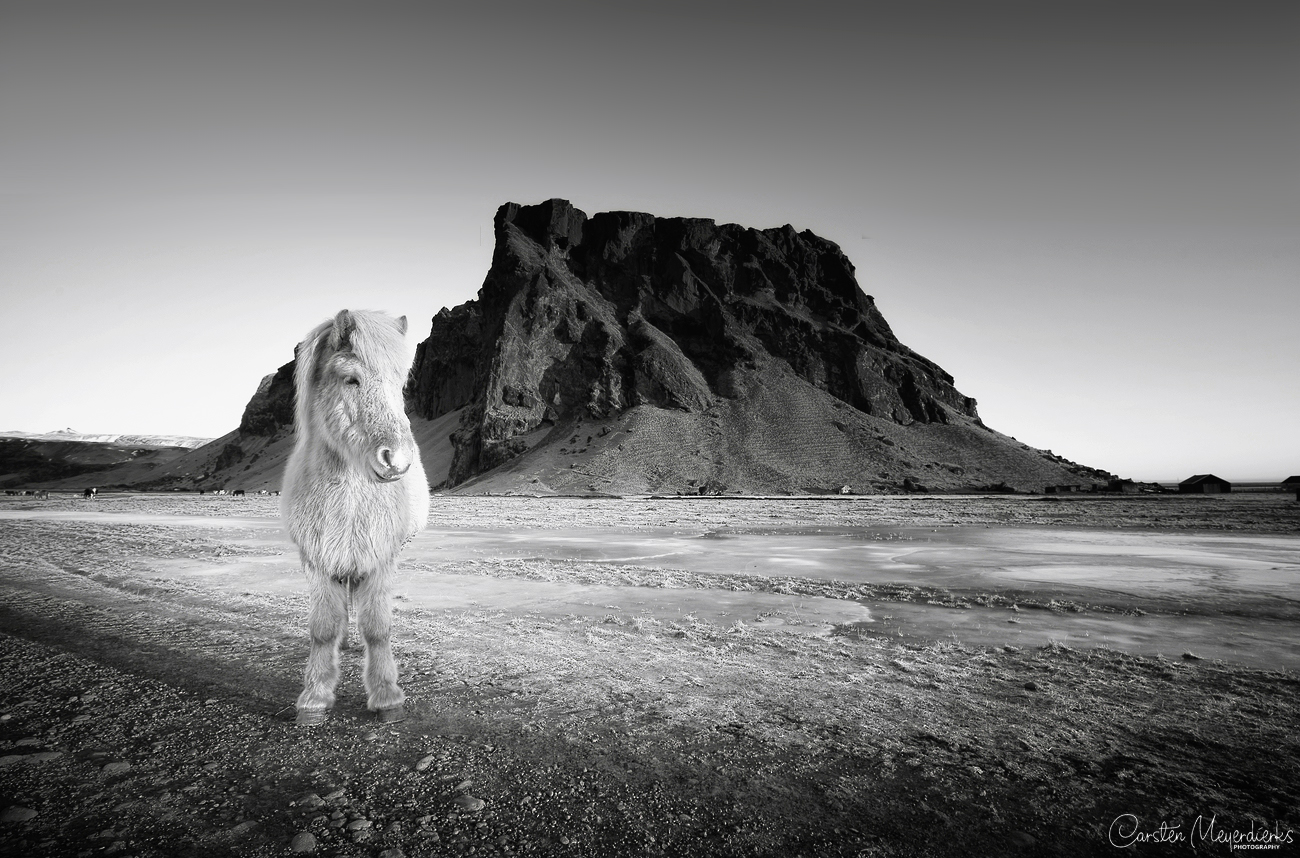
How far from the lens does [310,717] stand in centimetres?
419

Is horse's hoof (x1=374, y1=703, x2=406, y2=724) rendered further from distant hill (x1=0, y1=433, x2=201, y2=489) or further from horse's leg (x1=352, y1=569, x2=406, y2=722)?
distant hill (x1=0, y1=433, x2=201, y2=489)

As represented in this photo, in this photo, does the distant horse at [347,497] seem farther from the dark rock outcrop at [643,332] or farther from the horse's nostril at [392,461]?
the dark rock outcrop at [643,332]

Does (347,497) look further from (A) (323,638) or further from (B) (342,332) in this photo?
(B) (342,332)

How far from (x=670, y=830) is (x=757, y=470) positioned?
92.3m

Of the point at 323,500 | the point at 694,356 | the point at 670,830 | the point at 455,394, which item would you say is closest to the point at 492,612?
the point at 323,500

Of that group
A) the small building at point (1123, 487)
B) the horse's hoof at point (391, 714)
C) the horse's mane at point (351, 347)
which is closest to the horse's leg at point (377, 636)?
the horse's hoof at point (391, 714)

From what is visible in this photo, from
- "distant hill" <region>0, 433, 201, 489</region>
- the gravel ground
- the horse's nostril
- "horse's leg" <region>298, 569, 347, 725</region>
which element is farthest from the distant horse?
"distant hill" <region>0, 433, 201, 489</region>

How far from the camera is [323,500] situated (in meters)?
4.25

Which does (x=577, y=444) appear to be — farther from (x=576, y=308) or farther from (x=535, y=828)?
(x=535, y=828)

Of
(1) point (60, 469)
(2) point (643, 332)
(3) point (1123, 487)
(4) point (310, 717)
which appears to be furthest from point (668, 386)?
(1) point (60, 469)

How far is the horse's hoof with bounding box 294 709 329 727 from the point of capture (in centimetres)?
416

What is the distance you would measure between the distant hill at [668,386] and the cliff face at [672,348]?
1.29ft

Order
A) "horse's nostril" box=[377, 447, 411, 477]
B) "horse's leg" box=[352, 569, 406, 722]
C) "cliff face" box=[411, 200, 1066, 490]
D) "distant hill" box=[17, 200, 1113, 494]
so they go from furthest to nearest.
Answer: "cliff face" box=[411, 200, 1066, 490], "distant hill" box=[17, 200, 1113, 494], "horse's leg" box=[352, 569, 406, 722], "horse's nostril" box=[377, 447, 411, 477]

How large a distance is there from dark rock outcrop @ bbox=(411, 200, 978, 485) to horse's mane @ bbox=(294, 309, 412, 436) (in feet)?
339
